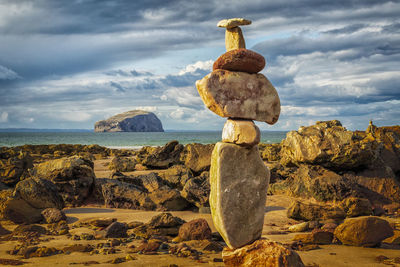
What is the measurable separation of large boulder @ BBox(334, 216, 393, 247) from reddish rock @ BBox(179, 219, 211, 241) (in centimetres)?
312

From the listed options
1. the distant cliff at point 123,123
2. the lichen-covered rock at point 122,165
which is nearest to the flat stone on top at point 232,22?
the lichen-covered rock at point 122,165

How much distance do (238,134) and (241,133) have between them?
6 cm

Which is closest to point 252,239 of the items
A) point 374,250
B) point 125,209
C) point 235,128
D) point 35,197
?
point 235,128

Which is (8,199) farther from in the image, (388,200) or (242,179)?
(388,200)

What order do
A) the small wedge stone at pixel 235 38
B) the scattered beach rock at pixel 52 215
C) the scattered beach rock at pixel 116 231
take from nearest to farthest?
the small wedge stone at pixel 235 38 < the scattered beach rock at pixel 116 231 < the scattered beach rock at pixel 52 215

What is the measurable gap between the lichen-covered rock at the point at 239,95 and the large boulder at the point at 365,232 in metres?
3.49

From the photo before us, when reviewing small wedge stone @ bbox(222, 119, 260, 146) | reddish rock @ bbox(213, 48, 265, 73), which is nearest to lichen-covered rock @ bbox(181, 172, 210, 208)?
small wedge stone @ bbox(222, 119, 260, 146)

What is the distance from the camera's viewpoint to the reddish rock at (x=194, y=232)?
25.5 ft

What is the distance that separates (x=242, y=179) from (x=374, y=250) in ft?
12.5

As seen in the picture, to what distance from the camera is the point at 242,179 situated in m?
6.15

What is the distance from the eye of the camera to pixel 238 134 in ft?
19.8

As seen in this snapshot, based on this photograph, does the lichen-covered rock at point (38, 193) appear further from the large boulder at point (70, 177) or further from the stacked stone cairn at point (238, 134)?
the stacked stone cairn at point (238, 134)

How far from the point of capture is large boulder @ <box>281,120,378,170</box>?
38.3 ft

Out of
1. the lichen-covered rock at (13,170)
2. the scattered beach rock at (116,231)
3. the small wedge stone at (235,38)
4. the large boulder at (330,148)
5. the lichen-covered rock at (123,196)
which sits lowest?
the scattered beach rock at (116,231)
